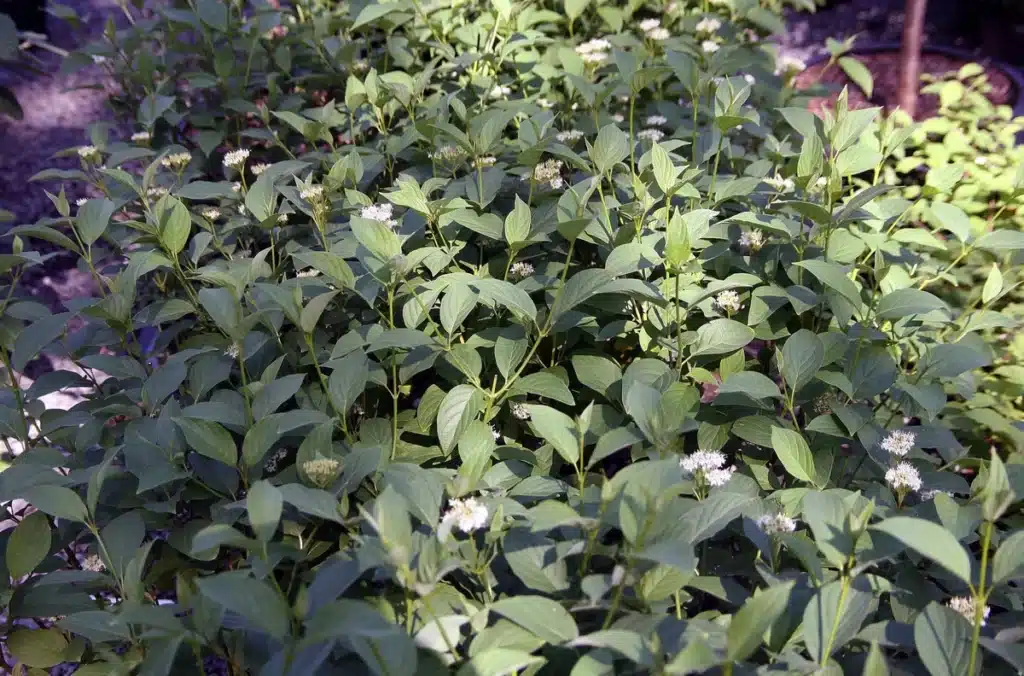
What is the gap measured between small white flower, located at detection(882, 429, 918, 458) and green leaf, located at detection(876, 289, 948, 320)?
181 mm

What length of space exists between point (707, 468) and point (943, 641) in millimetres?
322

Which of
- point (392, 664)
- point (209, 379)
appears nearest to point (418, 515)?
point (392, 664)

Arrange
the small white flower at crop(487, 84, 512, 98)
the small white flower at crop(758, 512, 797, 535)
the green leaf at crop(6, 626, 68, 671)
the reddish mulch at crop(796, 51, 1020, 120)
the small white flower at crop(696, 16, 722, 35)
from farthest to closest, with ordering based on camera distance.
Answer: the reddish mulch at crop(796, 51, 1020, 120) → the small white flower at crop(696, 16, 722, 35) → the small white flower at crop(487, 84, 512, 98) → the green leaf at crop(6, 626, 68, 671) → the small white flower at crop(758, 512, 797, 535)

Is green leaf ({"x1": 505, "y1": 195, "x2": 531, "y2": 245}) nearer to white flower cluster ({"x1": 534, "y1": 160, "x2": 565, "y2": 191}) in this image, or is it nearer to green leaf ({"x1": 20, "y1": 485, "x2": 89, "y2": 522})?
white flower cluster ({"x1": 534, "y1": 160, "x2": 565, "y2": 191})

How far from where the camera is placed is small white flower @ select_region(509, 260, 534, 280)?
1344 millimetres

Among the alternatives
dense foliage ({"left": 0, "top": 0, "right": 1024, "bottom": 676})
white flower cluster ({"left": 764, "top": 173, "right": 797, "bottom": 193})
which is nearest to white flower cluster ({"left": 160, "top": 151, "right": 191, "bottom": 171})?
dense foliage ({"left": 0, "top": 0, "right": 1024, "bottom": 676})

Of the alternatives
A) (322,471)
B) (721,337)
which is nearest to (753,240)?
(721,337)

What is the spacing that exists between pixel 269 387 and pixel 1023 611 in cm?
100

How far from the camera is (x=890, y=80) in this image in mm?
3596

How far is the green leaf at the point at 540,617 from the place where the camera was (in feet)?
2.44

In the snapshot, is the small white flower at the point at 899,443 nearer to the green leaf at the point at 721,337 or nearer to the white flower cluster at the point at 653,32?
the green leaf at the point at 721,337

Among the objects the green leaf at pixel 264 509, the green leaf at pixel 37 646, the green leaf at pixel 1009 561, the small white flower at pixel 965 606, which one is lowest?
the green leaf at pixel 37 646

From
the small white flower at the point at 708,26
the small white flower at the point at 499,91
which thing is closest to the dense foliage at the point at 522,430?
the small white flower at the point at 499,91

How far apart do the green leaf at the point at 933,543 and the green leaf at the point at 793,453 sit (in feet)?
1.02
